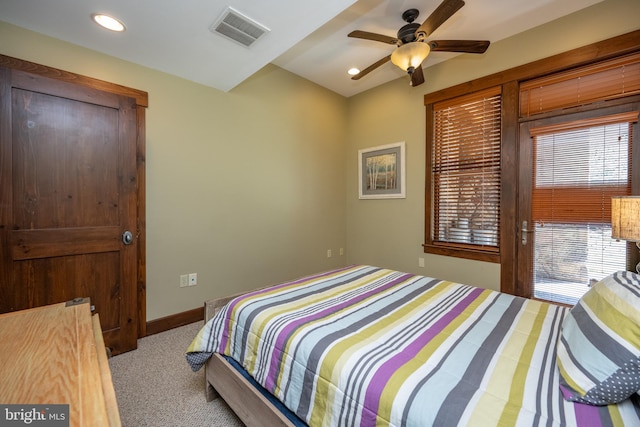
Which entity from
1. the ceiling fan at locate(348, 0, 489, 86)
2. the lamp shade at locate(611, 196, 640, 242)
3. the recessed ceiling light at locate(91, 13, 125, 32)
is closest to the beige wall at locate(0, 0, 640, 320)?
the recessed ceiling light at locate(91, 13, 125, 32)

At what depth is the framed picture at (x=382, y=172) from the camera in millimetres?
3518

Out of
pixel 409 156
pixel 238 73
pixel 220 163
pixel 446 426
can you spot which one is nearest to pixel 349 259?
pixel 409 156

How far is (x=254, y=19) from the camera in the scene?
180 centimetres

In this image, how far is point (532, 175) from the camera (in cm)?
259

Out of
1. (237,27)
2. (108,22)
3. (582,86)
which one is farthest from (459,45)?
(108,22)

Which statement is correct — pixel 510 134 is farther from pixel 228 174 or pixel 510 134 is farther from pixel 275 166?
pixel 228 174

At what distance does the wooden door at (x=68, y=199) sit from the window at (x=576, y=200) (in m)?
3.75

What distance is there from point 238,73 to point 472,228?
2.96 meters

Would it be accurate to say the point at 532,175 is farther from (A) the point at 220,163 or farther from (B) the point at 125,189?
(B) the point at 125,189

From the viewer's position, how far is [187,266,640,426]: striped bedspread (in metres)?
0.79

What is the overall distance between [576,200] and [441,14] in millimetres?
2018

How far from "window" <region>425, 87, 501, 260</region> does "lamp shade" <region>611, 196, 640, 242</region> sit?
1.05m

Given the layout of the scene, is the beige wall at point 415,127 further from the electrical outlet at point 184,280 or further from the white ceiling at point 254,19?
the electrical outlet at point 184,280

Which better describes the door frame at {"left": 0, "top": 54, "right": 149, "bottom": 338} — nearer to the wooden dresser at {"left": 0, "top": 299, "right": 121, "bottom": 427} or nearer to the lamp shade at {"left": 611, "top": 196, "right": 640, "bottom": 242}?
the wooden dresser at {"left": 0, "top": 299, "right": 121, "bottom": 427}
